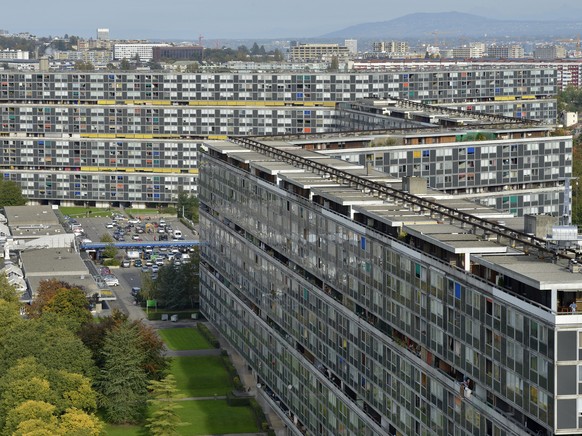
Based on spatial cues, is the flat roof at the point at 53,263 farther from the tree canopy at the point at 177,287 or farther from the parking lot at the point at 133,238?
the tree canopy at the point at 177,287

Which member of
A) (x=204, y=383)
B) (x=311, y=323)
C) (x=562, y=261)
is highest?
(x=562, y=261)

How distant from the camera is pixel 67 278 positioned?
344ft

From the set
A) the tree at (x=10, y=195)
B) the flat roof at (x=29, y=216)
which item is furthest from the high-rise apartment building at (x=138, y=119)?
the flat roof at (x=29, y=216)

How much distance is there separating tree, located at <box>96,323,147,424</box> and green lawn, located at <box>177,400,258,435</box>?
7.83 feet

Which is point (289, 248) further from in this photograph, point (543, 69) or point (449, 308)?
point (543, 69)

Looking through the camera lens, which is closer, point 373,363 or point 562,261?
point 562,261

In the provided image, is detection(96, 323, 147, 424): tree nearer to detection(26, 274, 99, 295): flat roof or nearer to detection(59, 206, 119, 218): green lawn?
detection(26, 274, 99, 295): flat roof

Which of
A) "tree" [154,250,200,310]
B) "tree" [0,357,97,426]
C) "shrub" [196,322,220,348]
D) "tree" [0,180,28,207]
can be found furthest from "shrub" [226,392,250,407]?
"tree" [0,180,28,207]

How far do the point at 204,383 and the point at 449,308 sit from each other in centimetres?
3607

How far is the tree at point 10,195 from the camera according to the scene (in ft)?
487

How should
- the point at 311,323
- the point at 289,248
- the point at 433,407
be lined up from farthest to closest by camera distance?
the point at 289,248
the point at 311,323
the point at 433,407

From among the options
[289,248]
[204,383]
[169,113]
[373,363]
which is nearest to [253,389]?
[204,383]

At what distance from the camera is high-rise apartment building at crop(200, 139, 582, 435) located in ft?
146

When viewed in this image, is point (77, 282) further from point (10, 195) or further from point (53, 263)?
point (10, 195)
